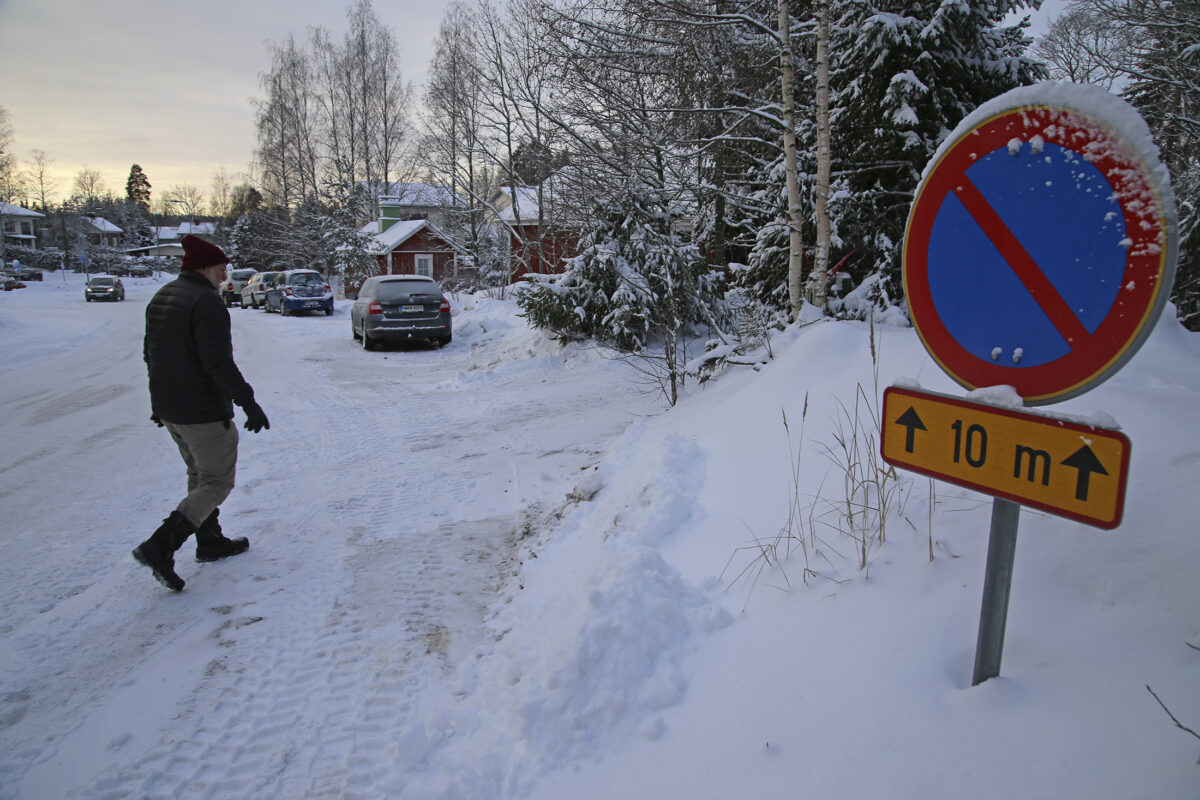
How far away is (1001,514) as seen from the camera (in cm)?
154

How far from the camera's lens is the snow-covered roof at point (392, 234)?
39844mm

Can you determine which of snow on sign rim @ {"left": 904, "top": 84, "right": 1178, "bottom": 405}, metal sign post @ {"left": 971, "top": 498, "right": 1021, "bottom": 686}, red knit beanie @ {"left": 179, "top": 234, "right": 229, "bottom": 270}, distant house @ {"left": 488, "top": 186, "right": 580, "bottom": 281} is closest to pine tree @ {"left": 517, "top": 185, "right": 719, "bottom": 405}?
distant house @ {"left": 488, "top": 186, "right": 580, "bottom": 281}

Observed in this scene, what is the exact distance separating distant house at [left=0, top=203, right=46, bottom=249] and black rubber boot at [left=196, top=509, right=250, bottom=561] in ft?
314

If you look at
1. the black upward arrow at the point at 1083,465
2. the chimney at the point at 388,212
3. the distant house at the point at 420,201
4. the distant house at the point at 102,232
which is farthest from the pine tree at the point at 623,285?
the distant house at the point at 102,232

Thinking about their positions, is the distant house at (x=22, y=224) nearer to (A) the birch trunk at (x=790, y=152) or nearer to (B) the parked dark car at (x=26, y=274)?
(B) the parked dark car at (x=26, y=274)

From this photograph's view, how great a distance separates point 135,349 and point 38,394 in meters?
5.74

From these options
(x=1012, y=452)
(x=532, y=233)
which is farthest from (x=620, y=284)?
(x=532, y=233)

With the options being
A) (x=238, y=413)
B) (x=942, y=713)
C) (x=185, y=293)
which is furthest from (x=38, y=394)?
(x=942, y=713)

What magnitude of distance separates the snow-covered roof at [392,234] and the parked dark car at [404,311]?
26449 millimetres

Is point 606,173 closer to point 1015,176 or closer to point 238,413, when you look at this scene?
point 238,413

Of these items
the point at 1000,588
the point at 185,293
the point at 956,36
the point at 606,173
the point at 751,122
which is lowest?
the point at 1000,588

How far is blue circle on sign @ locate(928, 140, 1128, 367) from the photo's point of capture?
4.40 ft

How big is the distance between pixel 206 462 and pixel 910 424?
4.14 m

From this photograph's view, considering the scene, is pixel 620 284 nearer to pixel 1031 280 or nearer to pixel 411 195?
pixel 1031 280
